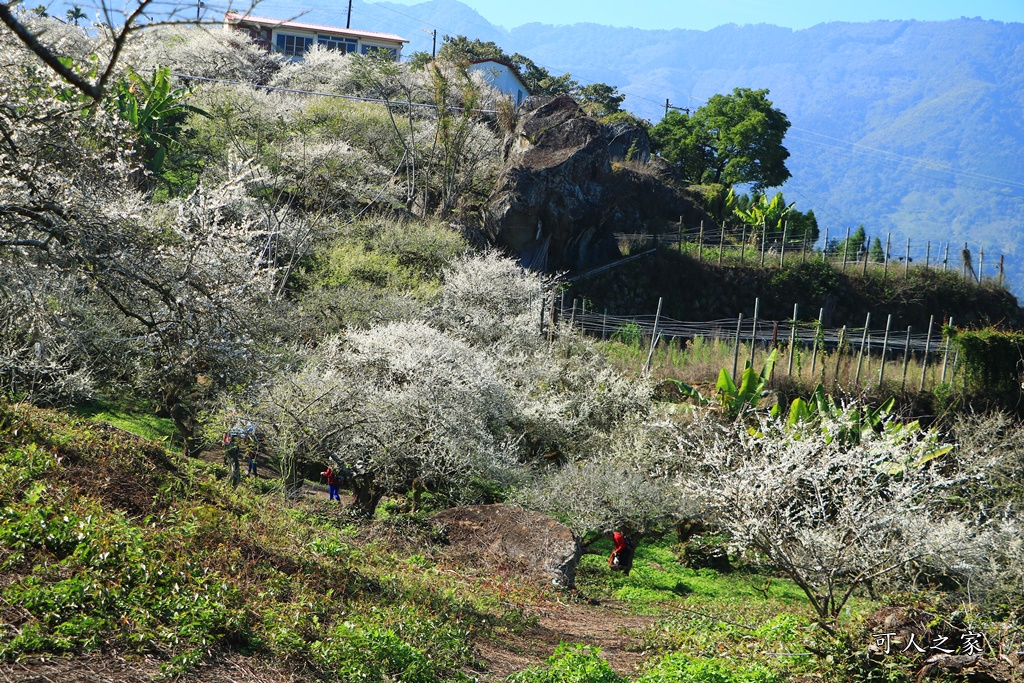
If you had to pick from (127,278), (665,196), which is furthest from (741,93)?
(127,278)

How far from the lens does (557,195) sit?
31625 mm

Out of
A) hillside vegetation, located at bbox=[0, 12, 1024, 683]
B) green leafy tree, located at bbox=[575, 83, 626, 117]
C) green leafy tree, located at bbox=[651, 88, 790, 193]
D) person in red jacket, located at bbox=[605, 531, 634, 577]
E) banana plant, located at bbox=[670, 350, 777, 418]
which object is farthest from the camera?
green leafy tree, located at bbox=[575, 83, 626, 117]

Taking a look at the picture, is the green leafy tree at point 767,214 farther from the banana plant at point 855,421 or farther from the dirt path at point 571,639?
the dirt path at point 571,639

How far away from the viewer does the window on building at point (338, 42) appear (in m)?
58.8

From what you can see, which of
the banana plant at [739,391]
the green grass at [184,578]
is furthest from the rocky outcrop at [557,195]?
the green grass at [184,578]

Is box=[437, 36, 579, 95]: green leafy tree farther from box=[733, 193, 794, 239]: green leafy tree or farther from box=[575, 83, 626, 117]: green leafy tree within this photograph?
box=[733, 193, 794, 239]: green leafy tree

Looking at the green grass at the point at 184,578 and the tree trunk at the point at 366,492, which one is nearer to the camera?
the green grass at the point at 184,578

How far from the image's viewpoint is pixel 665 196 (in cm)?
4050

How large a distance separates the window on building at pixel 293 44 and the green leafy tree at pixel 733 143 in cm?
2618

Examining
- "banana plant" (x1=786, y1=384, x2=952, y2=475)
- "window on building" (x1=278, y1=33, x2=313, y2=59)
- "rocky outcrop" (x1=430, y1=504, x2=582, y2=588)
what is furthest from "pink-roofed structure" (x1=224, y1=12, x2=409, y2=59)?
"rocky outcrop" (x1=430, y1=504, x2=582, y2=588)

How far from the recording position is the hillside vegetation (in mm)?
6551

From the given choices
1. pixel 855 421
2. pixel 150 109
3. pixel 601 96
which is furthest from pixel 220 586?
pixel 601 96

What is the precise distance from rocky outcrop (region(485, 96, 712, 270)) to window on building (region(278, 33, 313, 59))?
93.9 ft

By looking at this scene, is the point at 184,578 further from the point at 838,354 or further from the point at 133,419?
the point at 838,354
